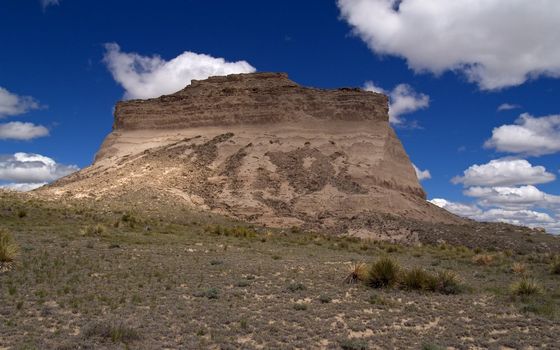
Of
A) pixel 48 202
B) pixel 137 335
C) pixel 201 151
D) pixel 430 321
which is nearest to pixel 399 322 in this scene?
pixel 430 321

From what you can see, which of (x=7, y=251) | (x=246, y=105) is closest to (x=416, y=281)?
(x=7, y=251)

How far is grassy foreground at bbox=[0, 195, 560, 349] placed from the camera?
9047 mm

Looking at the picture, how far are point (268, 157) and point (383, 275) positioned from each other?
3271 centimetres

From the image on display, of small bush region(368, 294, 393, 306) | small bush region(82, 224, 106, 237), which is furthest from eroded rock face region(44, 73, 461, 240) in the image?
small bush region(368, 294, 393, 306)

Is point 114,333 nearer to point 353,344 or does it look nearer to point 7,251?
point 353,344

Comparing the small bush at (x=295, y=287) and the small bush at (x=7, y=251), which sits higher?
the small bush at (x=7, y=251)

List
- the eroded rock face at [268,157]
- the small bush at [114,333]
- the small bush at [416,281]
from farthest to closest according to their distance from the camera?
the eroded rock face at [268,157]
the small bush at [416,281]
the small bush at [114,333]

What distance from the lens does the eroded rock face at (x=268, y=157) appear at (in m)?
39.7

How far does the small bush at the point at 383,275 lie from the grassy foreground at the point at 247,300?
3cm

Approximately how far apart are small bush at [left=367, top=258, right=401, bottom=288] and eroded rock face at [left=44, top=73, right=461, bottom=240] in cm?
2001

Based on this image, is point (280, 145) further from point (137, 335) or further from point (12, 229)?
point (137, 335)

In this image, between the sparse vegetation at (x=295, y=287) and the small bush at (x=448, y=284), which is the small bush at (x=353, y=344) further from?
the small bush at (x=448, y=284)

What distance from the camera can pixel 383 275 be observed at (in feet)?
47.1

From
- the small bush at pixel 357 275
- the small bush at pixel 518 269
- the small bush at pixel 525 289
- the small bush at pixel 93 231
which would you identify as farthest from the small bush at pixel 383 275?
the small bush at pixel 93 231
